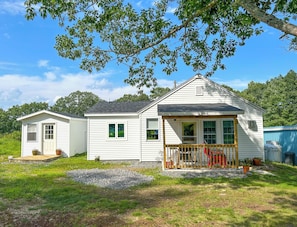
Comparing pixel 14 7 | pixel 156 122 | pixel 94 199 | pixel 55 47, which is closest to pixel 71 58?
pixel 55 47

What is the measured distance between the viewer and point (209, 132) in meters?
13.0

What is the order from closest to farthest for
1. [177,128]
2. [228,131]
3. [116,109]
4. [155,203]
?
[155,203], [228,131], [177,128], [116,109]

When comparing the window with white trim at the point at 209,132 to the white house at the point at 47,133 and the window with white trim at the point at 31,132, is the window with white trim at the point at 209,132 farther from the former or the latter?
the window with white trim at the point at 31,132

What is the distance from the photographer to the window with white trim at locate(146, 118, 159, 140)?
1377 cm

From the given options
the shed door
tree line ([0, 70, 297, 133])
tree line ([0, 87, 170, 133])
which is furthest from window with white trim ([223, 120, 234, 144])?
tree line ([0, 87, 170, 133])

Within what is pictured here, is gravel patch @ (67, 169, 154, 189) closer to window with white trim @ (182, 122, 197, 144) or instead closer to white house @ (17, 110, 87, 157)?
window with white trim @ (182, 122, 197, 144)

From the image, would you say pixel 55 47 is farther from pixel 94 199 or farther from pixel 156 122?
pixel 156 122

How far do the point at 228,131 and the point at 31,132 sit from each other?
13285mm

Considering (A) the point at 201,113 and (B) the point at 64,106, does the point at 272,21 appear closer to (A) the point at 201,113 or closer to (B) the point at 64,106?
(A) the point at 201,113

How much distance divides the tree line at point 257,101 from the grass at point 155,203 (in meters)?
11.1

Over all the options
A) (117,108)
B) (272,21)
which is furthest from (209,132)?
(272,21)

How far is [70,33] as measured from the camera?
7.08 m

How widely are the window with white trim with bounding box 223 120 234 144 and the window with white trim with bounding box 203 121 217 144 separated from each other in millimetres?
556

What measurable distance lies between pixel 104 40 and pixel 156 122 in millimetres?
7009
